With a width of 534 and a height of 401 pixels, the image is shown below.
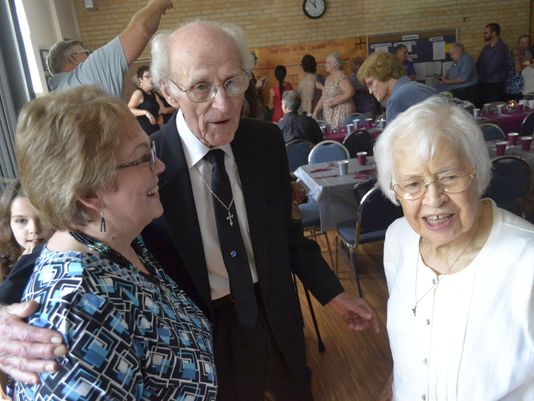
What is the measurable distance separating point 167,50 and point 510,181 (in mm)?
3061

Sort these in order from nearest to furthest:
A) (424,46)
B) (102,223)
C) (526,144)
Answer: (102,223)
(526,144)
(424,46)

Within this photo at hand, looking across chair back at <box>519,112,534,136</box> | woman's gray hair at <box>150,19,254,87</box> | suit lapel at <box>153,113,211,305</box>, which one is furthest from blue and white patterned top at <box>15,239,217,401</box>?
chair back at <box>519,112,534,136</box>

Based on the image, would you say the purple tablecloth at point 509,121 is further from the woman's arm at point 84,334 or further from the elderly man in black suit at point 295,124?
the woman's arm at point 84,334

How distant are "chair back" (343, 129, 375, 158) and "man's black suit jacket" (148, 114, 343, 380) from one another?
3.78 m

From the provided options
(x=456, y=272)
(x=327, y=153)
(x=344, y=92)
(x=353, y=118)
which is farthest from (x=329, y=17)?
(x=456, y=272)

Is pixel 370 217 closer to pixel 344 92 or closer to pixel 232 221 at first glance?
pixel 232 221

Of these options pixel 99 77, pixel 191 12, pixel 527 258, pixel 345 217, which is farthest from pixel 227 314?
pixel 191 12

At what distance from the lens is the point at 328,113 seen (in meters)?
7.03

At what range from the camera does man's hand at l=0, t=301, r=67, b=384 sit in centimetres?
78

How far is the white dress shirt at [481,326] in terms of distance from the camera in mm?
1168

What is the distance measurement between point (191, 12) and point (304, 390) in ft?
28.0

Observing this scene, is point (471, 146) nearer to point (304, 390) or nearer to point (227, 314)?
point (227, 314)

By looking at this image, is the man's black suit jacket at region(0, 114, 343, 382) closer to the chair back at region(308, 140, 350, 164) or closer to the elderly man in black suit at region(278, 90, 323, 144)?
the chair back at region(308, 140, 350, 164)

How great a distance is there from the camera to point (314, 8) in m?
8.87
